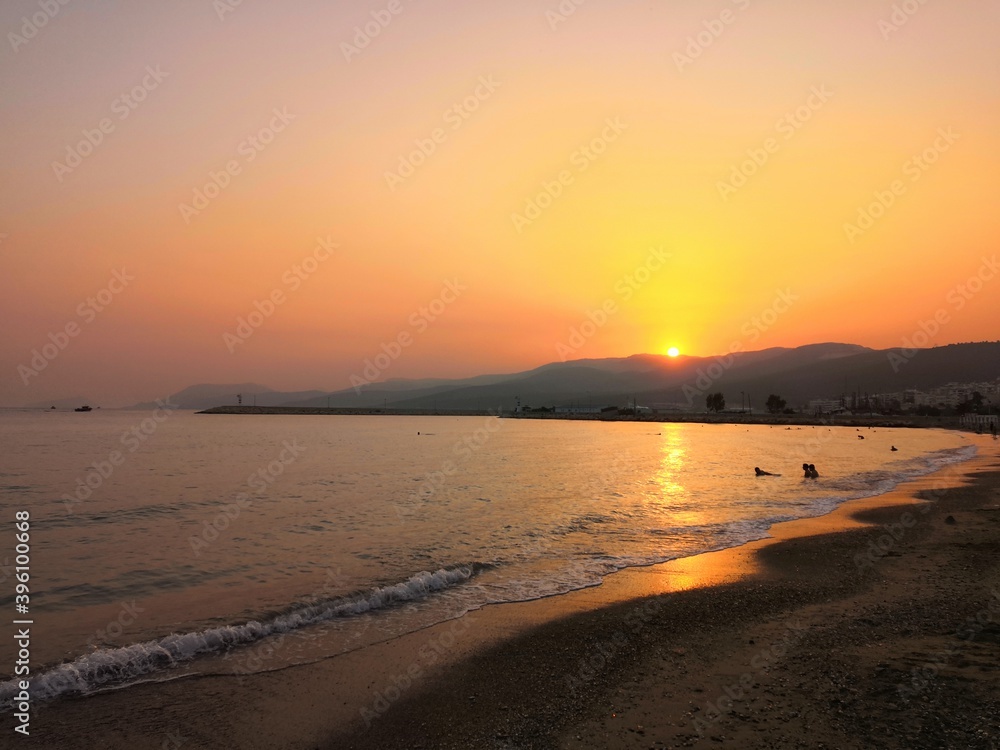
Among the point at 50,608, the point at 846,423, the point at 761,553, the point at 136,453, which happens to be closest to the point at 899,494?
the point at 761,553

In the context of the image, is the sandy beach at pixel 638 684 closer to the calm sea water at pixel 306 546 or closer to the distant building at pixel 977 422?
the calm sea water at pixel 306 546

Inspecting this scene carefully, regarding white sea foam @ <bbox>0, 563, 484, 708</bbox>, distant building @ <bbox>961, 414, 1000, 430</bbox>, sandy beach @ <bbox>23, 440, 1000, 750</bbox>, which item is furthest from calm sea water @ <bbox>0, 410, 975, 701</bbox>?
distant building @ <bbox>961, 414, 1000, 430</bbox>

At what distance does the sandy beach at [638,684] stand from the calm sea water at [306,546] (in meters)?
1.23

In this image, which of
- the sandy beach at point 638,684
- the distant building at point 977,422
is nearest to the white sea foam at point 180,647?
the sandy beach at point 638,684

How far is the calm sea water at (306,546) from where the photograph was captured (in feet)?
35.6

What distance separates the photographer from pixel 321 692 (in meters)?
8.61

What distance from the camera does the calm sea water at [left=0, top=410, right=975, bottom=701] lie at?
35.6 ft

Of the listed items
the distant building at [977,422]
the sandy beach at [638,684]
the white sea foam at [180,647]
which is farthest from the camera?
the distant building at [977,422]

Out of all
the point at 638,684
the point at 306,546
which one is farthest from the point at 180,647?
the point at 306,546

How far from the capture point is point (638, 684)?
27.3 feet

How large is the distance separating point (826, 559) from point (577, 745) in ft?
41.8

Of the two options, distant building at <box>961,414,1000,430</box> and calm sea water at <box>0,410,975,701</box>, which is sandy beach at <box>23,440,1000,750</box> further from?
distant building at <box>961,414,1000,430</box>

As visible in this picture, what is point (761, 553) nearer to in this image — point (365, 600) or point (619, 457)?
point (365, 600)

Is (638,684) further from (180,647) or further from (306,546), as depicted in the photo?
(306,546)
